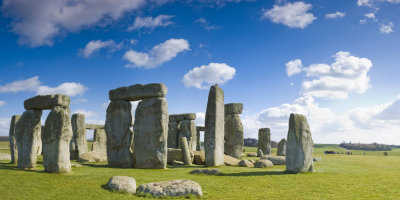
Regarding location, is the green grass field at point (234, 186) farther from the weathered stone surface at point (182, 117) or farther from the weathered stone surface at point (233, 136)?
the weathered stone surface at point (182, 117)

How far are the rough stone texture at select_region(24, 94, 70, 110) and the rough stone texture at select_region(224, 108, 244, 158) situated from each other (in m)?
14.0

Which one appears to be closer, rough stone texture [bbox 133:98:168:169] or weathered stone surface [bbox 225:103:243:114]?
rough stone texture [bbox 133:98:168:169]

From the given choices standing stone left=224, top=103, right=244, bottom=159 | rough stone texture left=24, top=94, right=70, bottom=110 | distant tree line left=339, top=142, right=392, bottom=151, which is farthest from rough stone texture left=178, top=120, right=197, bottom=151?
distant tree line left=339, top=142, right=392, bottom=151

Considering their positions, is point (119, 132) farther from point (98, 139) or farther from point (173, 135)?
point (98, 139)

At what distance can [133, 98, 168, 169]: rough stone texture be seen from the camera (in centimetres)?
1443

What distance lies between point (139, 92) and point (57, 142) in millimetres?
4969

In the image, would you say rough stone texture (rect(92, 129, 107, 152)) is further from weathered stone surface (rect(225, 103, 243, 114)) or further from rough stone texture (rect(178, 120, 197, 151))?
weathered stone surface (rect(225, 103, 243, 114))

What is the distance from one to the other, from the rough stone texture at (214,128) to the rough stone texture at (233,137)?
20.9ft

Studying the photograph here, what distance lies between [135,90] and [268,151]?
19232 mm

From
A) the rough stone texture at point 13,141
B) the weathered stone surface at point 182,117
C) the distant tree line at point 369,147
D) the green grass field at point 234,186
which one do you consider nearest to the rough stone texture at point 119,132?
the green grass field at point 234,186

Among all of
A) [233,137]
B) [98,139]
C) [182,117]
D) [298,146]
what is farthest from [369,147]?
[298,146]

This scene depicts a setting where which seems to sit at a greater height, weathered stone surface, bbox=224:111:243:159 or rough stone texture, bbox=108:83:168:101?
rough stone texture, bbox=108:83:168:101

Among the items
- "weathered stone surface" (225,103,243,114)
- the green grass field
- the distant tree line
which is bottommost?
the distant tree line

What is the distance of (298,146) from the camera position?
12.3m
